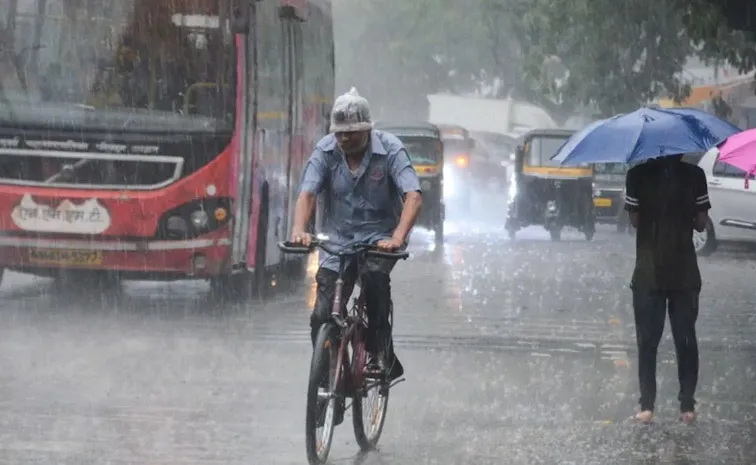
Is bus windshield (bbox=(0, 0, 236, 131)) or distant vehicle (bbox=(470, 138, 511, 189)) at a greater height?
bus windshield (bbox=(0, 0, 236, 131))

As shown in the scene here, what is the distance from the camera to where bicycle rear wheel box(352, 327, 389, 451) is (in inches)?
336

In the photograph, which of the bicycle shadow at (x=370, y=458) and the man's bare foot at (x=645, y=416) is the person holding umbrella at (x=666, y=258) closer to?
the man's bare foot at (x=645, y=416)

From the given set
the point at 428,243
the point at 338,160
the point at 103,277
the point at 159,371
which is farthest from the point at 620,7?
the point at 338,160

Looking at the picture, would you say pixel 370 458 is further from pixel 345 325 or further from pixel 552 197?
pixel 552 197

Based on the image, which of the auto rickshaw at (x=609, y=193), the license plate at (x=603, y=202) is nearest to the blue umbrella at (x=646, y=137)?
the auto rickshaw at (x=609, y=193)

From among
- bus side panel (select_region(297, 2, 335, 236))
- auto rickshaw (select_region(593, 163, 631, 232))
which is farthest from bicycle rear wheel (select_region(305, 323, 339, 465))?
auto rickshaw (select_region(593, 163, 631, 232))

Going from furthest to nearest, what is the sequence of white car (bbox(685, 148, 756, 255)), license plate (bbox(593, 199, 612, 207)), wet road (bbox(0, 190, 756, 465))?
license plate (bbox(593, 199, 612, 207))
white car (bbox(685, 148, 756, 255))
wet road (bbox(0, 190, 756, 465))

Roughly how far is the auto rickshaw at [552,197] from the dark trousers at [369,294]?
24803mm

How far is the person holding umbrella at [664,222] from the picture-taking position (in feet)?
32.5

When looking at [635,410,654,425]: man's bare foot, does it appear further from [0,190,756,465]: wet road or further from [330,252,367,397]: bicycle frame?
[330,252,367,397]: bicycle frame

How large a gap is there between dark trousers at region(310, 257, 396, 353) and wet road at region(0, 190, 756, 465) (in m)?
0.65

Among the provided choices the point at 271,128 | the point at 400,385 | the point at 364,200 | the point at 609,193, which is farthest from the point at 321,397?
the point at 609,193

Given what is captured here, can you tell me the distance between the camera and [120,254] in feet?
50.3

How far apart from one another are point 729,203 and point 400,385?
594 inches
